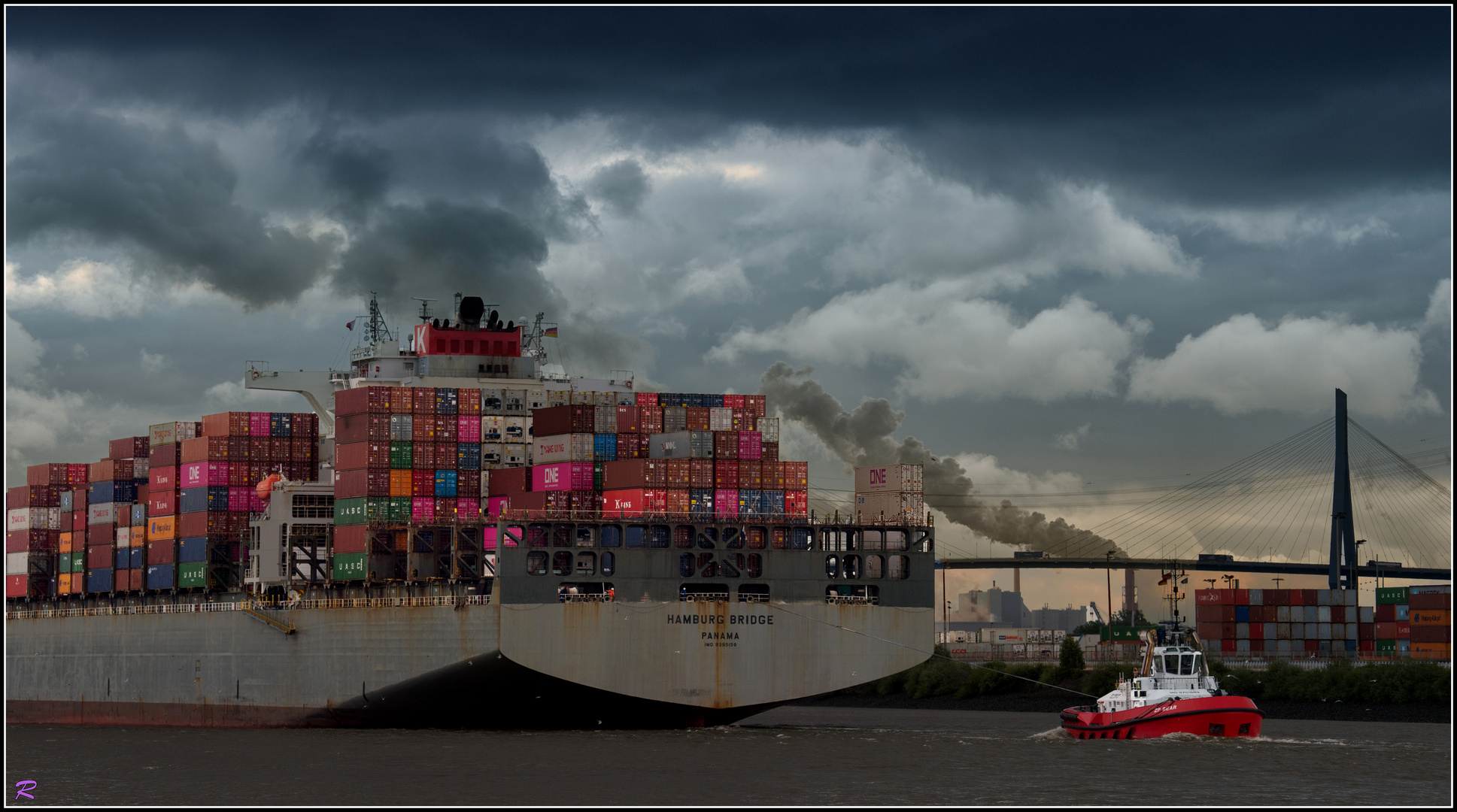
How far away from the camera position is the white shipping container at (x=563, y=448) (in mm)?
60688

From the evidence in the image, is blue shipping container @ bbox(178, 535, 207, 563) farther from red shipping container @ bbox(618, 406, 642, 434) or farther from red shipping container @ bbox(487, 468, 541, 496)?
red shipping container @ bbox(618, 406, 642, 434)

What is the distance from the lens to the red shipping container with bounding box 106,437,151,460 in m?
79.3

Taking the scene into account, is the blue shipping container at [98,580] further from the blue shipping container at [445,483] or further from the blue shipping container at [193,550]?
the blue shipping container at [445,483]

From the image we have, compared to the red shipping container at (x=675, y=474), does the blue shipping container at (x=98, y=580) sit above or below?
below

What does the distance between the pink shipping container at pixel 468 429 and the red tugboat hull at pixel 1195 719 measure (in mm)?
27176

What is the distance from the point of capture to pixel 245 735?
200ft

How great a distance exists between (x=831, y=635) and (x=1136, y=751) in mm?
11603

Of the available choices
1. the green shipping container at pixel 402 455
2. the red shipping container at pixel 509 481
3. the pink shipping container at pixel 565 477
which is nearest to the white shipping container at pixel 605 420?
the pink shipping container at pixel 565 477

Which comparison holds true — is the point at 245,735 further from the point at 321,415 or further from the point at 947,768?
the point at 947,768

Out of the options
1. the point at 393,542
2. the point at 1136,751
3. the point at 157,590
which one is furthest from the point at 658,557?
the point at 157,590

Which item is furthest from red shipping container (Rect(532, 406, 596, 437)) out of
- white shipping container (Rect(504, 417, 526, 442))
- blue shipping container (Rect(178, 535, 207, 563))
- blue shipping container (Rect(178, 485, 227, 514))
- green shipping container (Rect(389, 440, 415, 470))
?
blue shipping container (Rect(178, 535, 207, 563))

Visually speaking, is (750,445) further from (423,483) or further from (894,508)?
(423,483)

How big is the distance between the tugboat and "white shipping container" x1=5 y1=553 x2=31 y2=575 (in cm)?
5704

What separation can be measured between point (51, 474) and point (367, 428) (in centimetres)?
3023
